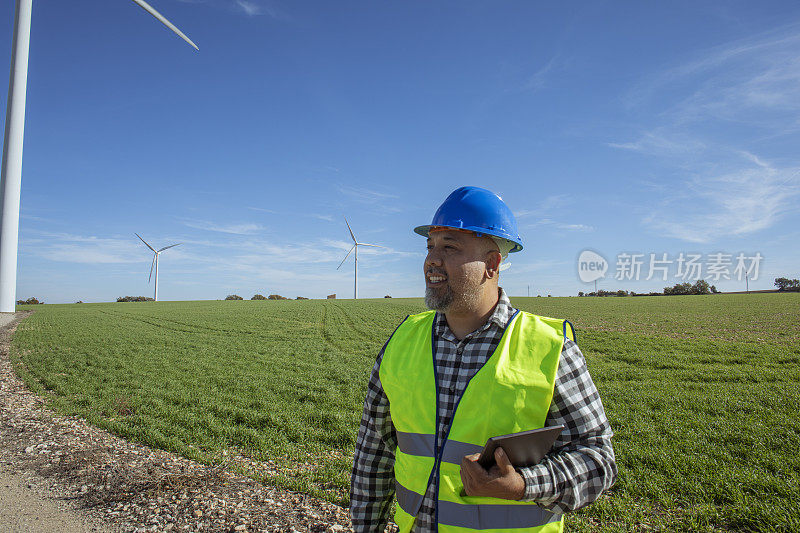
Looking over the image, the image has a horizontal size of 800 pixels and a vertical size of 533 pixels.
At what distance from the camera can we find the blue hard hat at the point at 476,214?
111 inches

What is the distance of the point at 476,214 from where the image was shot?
2.82 m

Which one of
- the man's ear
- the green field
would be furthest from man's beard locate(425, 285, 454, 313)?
the green field

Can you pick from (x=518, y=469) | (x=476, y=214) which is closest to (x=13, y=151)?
(x=476, y=214)

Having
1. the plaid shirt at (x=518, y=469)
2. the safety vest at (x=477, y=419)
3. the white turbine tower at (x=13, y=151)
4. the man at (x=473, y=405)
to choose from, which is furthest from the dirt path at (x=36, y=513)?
the white turbine tower at (x=13, y=151)

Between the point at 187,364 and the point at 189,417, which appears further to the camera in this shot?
the point at 187,364

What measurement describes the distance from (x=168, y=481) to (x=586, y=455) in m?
6.37

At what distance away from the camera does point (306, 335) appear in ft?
93.0

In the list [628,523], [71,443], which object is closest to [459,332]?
[628,523]

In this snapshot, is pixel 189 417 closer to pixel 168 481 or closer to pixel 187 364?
pixel 168 481

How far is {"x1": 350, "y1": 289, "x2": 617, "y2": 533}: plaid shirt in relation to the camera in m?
2.19

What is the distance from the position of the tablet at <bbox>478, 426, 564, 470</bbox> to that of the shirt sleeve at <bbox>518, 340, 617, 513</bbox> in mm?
52

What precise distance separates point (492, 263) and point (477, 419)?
38.9 inches

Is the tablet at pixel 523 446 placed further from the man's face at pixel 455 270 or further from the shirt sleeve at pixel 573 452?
the man's face at pixel 455 270

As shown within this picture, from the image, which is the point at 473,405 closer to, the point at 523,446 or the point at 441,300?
the point at 523,446
